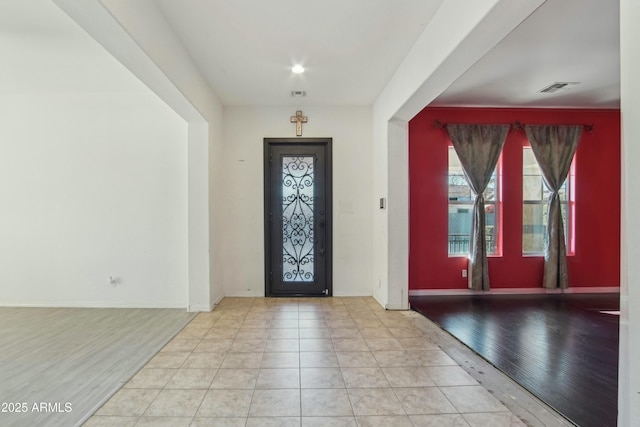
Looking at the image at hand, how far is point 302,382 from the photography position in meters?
2.12

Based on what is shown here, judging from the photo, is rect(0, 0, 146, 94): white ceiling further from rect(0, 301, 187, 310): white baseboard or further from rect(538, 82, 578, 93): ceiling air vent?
rect(538, 82, 578, 93): ceiling air vent

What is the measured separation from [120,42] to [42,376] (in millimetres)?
2344

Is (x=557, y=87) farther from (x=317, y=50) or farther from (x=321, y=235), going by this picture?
(x=321, y=235)

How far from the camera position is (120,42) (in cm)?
201

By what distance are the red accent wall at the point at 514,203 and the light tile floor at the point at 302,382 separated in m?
1.63

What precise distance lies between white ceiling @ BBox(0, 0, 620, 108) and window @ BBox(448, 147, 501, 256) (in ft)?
3.29

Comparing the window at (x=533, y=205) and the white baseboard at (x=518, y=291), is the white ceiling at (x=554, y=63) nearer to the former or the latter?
the window at (x=533, y=205)

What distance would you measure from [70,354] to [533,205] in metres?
5.58

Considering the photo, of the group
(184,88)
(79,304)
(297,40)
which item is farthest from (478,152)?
(79,304)

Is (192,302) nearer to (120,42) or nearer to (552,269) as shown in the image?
(120,42)

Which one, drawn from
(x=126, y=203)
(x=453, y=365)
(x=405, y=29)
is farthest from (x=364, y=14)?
(x=126, y=203)

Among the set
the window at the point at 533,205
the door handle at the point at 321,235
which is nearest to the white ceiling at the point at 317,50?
the window at the point at 533,205

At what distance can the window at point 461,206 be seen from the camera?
14.6 feet

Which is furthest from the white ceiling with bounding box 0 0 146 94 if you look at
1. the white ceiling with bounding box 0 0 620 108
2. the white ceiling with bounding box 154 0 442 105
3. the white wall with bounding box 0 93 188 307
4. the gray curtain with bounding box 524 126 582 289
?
the gray curtain with bounding box 524 126 582 289
